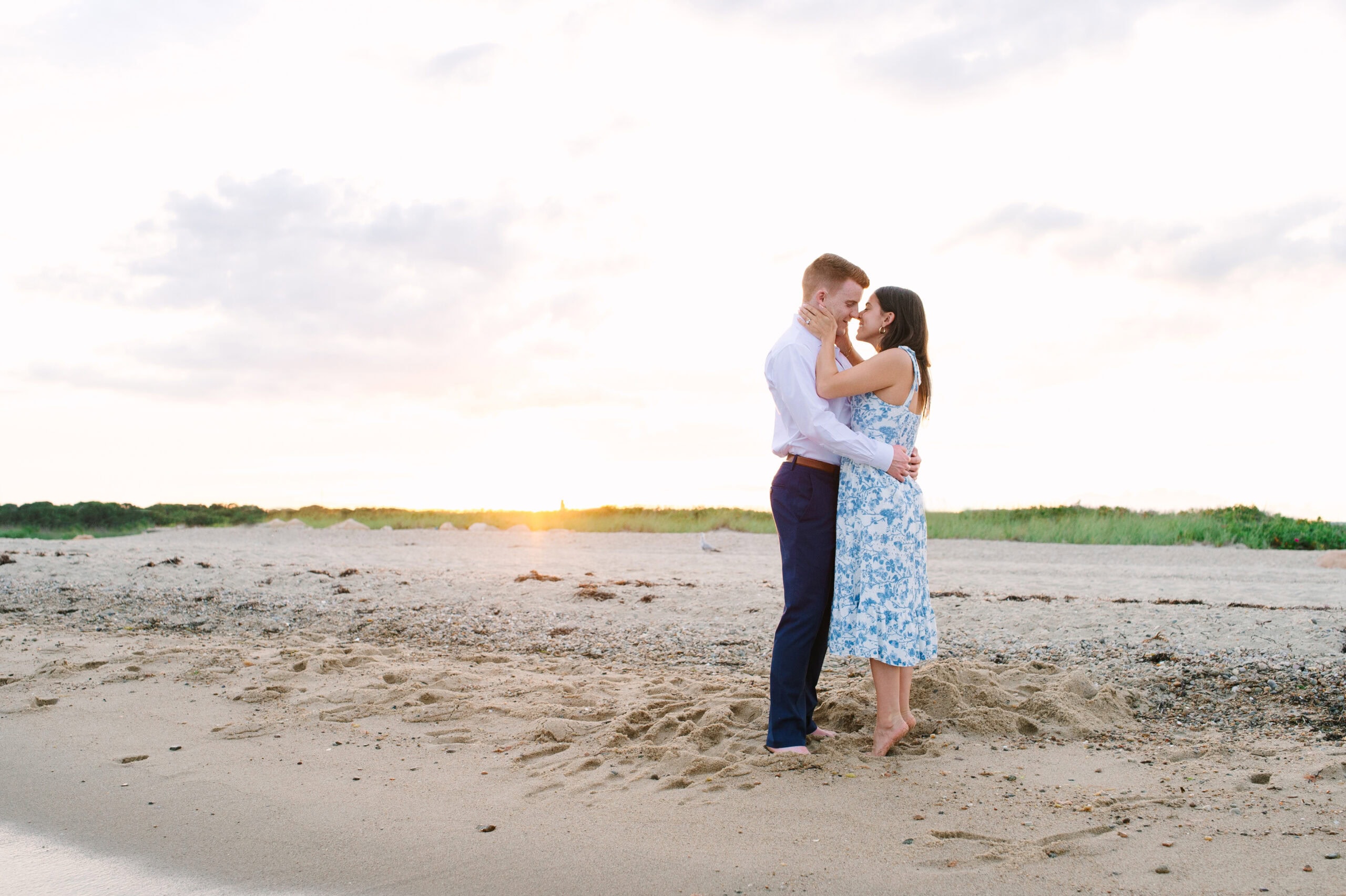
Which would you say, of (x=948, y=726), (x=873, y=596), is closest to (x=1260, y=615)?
(x=948, y=726)

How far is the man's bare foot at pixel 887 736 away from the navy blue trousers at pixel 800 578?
36 centimetres

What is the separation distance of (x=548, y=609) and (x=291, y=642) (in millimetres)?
2524

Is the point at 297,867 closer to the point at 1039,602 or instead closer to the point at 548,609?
the point at 548,609

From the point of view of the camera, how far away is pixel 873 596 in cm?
448

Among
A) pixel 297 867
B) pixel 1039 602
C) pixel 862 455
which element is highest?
pixel 862 455

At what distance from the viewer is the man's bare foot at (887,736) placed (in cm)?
457

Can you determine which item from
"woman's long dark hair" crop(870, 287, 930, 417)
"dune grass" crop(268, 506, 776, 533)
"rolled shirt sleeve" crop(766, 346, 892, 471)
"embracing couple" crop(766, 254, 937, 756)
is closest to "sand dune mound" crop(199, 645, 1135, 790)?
"embracing couple" crop(766, 254, 937, 756)

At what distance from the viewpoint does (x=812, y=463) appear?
457cm

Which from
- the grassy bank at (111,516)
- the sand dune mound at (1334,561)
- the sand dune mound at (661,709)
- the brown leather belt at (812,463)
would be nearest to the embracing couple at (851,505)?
the brown leather belt at (812,463)

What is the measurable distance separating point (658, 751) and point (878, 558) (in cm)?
146

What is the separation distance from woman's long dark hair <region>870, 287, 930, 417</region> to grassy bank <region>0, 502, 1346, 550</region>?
15.7 metres

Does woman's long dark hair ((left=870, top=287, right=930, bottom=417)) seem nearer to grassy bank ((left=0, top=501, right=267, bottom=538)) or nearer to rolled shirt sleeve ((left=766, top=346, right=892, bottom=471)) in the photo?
rolled shirt sleeve ((left=766, top=346, right=892, bottom=471))

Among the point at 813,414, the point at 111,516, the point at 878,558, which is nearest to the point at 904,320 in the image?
the point at 813,414

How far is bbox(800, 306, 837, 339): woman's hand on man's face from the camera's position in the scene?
14.6ft
